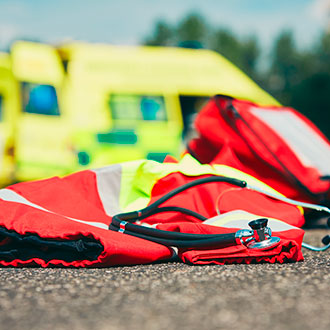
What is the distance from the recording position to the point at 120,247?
2.14 meters

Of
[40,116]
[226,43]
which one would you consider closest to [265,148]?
[40,116]

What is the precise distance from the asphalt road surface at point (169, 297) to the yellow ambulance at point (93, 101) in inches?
166

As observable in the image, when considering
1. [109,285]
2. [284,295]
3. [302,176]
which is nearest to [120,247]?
[109,285]

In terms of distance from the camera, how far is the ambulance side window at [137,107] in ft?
21.4

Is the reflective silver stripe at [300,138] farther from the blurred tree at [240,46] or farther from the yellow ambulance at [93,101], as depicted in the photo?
the blurred tree at [240,46]

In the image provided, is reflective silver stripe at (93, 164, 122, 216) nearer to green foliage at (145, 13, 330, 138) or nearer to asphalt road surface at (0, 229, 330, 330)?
asphalt road surface at (0, 229, 330, 330)

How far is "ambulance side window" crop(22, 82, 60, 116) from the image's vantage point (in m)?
6.73

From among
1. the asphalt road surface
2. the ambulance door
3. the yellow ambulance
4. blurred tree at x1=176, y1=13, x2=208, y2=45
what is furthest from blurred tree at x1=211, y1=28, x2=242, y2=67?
the asphalt road surface

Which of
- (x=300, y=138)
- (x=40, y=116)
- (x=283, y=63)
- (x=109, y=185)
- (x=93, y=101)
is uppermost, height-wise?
(x=300, y=138)

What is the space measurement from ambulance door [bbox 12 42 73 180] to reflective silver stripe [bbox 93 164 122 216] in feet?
11.7

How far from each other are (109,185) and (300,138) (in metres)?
1.22

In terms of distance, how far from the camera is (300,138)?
10.8 feet

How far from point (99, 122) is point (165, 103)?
895 millimetres

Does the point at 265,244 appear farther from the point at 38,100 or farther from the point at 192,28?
the point at 192,28
